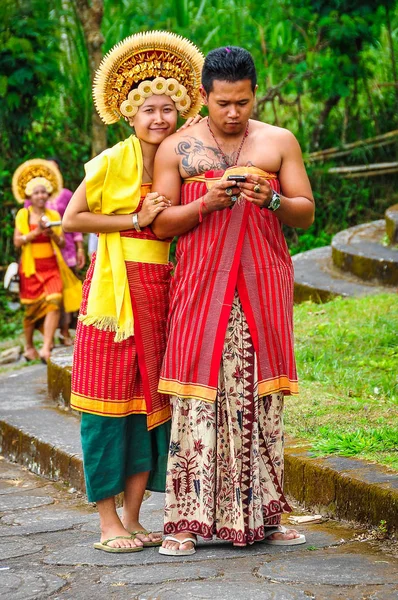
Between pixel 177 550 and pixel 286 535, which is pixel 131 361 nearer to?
pixel 177 550

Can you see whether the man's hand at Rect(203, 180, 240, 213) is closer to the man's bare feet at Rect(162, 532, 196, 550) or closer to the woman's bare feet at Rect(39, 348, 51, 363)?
the man's bare feet at Rect(162, 532, 196, 550)

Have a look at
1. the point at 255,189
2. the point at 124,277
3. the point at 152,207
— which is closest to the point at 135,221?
the point at 152,207

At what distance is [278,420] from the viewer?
3881 millimetres

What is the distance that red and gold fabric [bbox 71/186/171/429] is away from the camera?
12.9 ft

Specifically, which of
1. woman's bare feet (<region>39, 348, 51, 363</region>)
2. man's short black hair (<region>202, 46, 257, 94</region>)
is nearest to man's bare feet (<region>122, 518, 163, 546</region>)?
man's short black hair (<region>202, 46, 257, 94</region>)

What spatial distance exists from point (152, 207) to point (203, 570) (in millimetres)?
1299

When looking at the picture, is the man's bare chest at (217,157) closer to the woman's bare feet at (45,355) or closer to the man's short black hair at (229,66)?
the man's short black hair at (229,66)

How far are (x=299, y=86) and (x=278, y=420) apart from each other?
29.0ft

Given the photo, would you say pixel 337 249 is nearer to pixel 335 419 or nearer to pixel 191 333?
pixel 335 419

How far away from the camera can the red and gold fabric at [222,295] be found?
3777mm

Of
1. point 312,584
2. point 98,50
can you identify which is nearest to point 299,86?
point 98,50

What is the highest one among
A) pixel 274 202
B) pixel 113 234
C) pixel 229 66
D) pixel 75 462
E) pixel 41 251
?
pixel 229 66

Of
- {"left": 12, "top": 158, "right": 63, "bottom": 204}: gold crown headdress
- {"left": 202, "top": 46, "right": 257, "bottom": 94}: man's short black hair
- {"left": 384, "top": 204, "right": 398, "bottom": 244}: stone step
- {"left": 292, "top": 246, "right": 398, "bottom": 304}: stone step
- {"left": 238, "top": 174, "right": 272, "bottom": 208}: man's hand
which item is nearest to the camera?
{"left": 238, "top": 174, "right": 272, "bottom": 208}: man's hand

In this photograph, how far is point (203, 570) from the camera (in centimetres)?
353
